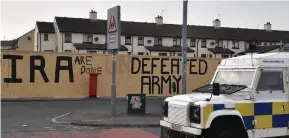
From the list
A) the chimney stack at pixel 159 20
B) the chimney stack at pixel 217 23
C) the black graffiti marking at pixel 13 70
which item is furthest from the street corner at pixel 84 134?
the chimney stack at pixel 217 23

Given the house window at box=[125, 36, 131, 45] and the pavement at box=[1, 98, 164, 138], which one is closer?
the pavement at box=[1, 98, 164, 138]

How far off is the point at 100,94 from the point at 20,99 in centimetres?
459

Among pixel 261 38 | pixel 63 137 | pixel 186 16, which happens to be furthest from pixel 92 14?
pixel 63 137

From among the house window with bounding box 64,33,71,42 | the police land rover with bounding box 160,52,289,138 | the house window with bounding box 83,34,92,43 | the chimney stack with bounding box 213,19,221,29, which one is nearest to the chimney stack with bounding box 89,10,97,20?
the house window with bounding box 83,34,92,43

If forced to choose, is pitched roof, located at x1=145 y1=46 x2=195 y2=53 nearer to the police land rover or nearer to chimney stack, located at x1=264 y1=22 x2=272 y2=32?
chimney stack, located at x1=264 y1=22 x2=272 y2=32

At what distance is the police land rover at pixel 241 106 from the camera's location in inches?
338

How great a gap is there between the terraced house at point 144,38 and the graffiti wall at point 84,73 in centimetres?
3221

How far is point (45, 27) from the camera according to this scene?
64375 mm

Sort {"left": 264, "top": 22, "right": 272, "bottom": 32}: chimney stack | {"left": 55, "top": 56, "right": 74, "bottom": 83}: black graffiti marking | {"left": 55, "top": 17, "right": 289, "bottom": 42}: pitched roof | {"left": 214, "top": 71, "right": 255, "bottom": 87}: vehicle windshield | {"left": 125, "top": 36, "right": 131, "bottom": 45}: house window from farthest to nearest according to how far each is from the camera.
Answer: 1. {"left": 264, "top": 22, "right": 272, "bottom": 32}: chimney stack
2. {"left": 125, "top": 36, "right": 131, "bottom": 45}: house window
3. {"left": 55, "top": 17, "right": 289, "bottom": 42}: pitched roof
4. {"left": 55, "top": 56, "right": 74, "bottom": 83}: black graffiti marking
5. {"left": 214, "top": 71, "right": 255, "bottom": 87}: vehicle windshield

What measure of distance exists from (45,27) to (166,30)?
770 inches

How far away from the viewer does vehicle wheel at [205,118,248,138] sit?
28.2 ft

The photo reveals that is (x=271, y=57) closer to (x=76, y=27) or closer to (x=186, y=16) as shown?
(x=186, y=16)

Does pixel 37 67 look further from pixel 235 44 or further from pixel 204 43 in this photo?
pixel 235 44

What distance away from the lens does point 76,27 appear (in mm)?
62844
